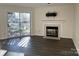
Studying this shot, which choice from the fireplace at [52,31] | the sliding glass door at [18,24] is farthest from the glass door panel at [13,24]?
the fireplace at [52,31]

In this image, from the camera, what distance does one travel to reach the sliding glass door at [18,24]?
1.63 metres

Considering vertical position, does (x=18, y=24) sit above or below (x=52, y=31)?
above

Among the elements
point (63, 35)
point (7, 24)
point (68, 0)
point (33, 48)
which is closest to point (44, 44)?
point (33, 48)

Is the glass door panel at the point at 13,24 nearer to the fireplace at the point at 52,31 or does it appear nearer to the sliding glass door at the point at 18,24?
the sliding glass door at the point at 18,24

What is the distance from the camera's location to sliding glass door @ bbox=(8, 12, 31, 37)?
1634 mm

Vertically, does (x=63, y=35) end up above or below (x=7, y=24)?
below

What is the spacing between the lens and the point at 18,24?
1684 mm

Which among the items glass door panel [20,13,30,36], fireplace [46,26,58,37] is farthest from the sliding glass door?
fireplace [46,26,58,37]

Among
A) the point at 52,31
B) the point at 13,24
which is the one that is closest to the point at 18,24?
the point at 13,24

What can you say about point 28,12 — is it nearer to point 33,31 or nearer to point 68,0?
point 33,31

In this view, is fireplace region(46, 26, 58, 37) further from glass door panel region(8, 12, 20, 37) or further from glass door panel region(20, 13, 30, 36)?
glass door panel region(8, 12, 20, 37)

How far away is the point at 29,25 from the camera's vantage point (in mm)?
1746

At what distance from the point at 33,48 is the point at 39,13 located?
2.22ft

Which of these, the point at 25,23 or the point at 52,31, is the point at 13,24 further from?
the point at 52,31
